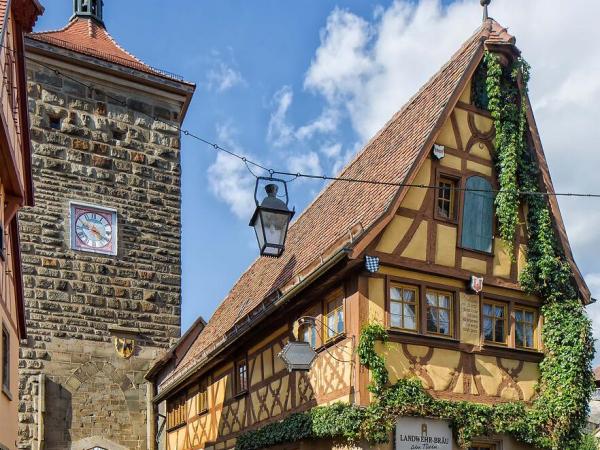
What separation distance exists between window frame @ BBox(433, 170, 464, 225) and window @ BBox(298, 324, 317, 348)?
92.2 inches

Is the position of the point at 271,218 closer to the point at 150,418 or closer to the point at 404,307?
the point at 404,307

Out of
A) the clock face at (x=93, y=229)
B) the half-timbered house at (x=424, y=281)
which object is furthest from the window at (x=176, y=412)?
the half-timbered house at (x=424, y=281)

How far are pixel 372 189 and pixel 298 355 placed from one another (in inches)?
109

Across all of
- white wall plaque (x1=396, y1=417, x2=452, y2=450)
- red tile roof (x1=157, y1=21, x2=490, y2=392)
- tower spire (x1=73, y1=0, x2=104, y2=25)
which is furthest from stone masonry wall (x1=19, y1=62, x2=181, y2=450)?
white wall plaque (x1=396, y1=417, x2=452, y2=450)

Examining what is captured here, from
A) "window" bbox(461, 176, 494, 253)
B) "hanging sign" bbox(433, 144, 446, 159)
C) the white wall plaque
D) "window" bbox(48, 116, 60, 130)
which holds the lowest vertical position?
the white wall plaque

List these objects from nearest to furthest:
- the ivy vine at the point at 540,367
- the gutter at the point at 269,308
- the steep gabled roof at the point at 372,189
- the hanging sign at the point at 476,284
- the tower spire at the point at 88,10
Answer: the ivy vine at the point at 540,367
the gutter at the point at 269,308
the steep gabled roof at the point at 372,189
the hanging sign at the point at 476,284
the tower spire at the point at 88,10

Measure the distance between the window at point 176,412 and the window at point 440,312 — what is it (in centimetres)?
844

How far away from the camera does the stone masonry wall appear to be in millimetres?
18281

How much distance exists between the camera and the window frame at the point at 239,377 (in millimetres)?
13962

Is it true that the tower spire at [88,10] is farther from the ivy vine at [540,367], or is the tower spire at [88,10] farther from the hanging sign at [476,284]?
the hanging sign at [476,284]

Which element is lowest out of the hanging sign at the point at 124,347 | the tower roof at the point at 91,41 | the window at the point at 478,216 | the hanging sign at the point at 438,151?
the hanging sign at the point at 124,347

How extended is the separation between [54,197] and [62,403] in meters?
4.57

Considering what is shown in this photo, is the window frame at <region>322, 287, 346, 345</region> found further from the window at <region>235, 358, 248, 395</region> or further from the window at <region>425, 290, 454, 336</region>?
the window at <region>235, 358, 248, 395</region>

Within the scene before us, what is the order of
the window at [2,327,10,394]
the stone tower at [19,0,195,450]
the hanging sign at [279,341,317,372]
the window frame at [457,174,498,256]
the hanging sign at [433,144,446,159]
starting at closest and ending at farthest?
1. the hanging sign at [279,341,317,372]
2. the hanging sign at [433,144,446,159]
3. the window frame at [457,174,498,256]
4. the window at [2,327,10,394]
5. the stone tower at [19,0,195,450]
